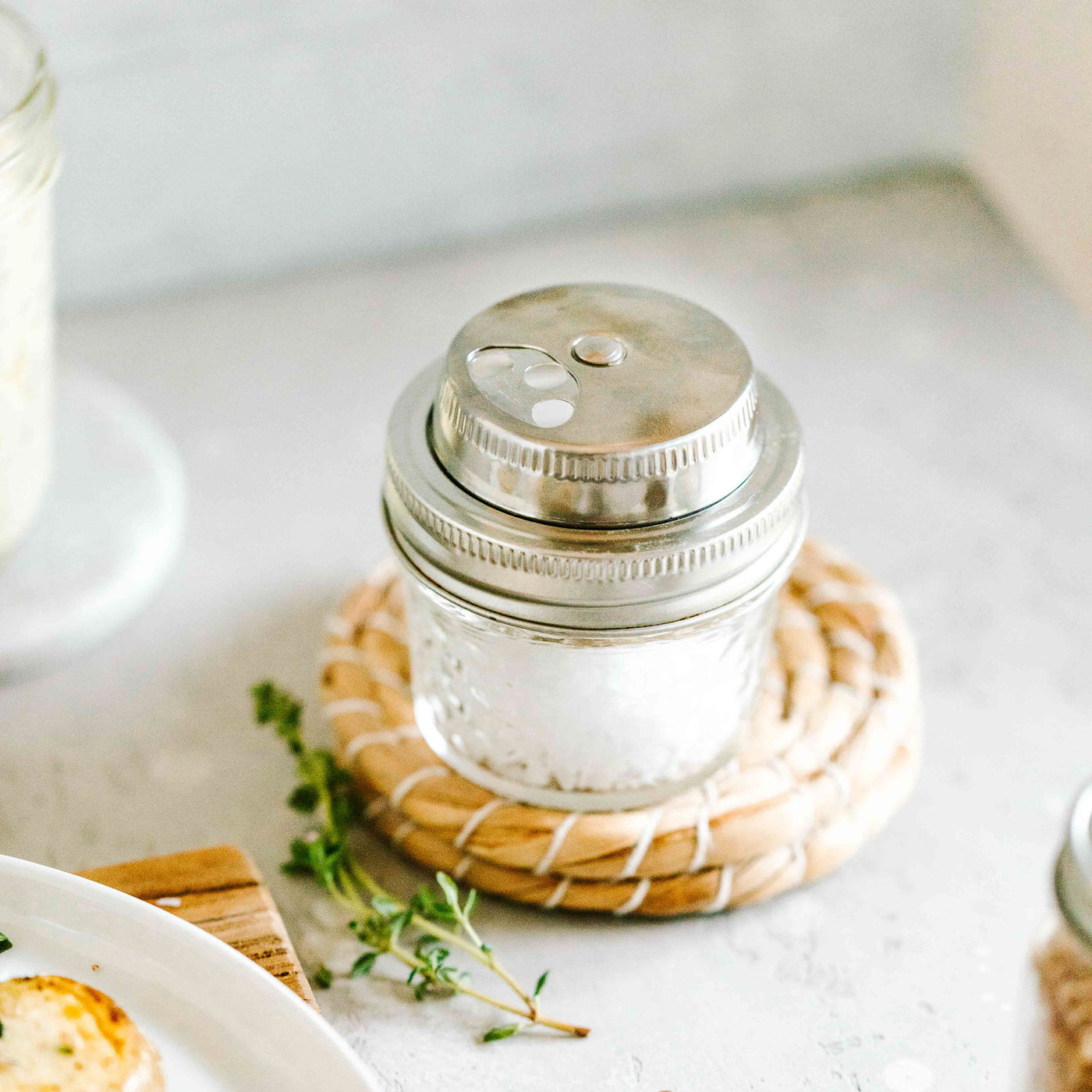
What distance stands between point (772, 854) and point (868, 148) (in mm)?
666

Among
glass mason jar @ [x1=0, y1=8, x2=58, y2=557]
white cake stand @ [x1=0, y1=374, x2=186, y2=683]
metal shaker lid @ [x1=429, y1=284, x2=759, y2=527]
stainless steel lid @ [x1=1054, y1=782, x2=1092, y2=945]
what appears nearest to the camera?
stainless steel lid @ [x1=1054, y1=782, x2=1092, y2=945]

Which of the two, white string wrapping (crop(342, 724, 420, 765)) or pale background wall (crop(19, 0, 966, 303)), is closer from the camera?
white string wrapping (crop(342, 724, 420, 765))

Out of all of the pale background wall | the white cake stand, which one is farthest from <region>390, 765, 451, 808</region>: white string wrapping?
the pale background wall

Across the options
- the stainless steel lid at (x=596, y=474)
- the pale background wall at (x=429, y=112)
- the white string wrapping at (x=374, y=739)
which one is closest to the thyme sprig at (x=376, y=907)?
the white string wrapping at (x=374, y=739)

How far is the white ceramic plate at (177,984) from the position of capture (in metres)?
0.39

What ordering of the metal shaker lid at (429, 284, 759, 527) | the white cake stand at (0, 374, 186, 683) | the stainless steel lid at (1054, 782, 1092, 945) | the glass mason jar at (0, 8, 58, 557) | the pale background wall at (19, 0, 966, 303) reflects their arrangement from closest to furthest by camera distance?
the stainless steel lid at (1054, 782, 1092, 945) < the metal shaker lid at (429, 284, 759, 527) < the glass mason jar at (0, 8, 58, 557) < the white cake stand at (0, 374, 186, 683) < the pale background wall at (19, 0, 966, 303)

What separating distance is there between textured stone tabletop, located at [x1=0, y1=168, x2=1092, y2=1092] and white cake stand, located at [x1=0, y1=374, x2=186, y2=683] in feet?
0.06

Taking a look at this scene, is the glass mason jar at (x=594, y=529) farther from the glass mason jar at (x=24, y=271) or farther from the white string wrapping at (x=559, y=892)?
the glass mason jar at (x=24, y=271)

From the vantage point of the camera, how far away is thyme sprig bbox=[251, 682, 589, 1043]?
0.47 m

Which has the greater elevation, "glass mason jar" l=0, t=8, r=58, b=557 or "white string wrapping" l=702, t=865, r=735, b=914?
"glass mason jar" l=0, t=8, r=58, b=557

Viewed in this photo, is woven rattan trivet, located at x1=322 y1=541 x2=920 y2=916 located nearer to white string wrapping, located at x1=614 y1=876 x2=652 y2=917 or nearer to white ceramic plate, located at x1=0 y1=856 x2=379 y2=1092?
white string wrapping, located at x1=614 y1=876 x2=652 y2=917

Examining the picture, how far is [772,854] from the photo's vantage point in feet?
1.66

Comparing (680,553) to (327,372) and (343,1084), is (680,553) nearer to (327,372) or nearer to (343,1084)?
(343,1084)

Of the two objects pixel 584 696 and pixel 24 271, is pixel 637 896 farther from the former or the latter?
pixel 24 271
